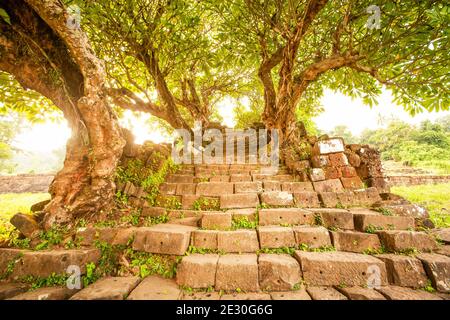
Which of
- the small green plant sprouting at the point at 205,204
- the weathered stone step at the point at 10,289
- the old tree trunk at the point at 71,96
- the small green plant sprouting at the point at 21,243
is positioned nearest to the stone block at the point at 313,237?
the small green plant sprouting at the point at 205,204

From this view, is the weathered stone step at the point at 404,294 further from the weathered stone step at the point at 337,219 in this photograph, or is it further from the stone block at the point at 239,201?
the stone block at the point at 239,201

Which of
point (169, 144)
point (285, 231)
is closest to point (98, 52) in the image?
point (169, 144)

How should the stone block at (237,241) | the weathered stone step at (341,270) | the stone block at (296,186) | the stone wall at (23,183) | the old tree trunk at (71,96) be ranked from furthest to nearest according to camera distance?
the stone wall at (23,183)
the stone block at (296,186)
the old tree trunk at (71,96)
the stone block at (237,241)
the weathered stone step at (341,270)

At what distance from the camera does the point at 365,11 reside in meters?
4.06

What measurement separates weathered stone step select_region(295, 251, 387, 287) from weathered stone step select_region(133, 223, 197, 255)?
1599 mm

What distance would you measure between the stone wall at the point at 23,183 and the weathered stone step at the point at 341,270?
1569 cm

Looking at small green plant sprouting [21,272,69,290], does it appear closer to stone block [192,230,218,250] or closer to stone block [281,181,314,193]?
stone block [192,230,218,250]

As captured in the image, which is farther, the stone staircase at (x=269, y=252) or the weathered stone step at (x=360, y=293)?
the stone staircase at (x=269, y=252)

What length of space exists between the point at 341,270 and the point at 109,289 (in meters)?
2.76

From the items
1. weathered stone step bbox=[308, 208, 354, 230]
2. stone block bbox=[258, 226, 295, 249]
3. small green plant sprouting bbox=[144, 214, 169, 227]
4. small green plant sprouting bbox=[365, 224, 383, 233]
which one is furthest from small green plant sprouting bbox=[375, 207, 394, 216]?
small green plant sprouting bbox=[144, 214, 169, 227]

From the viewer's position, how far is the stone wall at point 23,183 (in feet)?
38.7

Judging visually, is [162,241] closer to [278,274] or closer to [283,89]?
[278,274]

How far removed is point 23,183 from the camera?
12.3 metres

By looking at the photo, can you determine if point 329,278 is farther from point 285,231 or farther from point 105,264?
point 105,264
